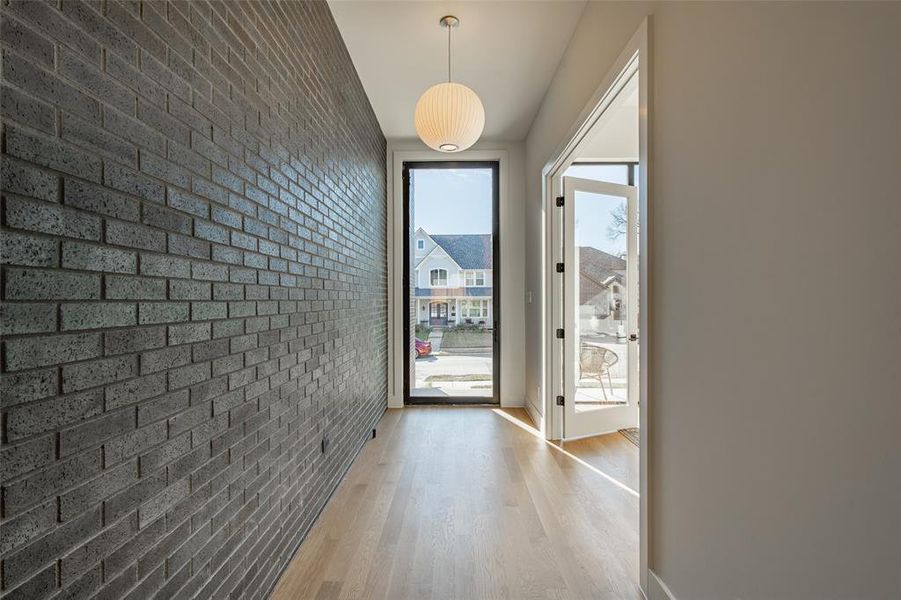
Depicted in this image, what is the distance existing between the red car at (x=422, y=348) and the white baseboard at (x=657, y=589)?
3.25 metres

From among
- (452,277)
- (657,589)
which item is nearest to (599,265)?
(452,277)

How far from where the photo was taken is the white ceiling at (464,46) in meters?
2.45

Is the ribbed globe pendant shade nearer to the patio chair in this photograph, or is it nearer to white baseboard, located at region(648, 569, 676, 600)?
the patio chair

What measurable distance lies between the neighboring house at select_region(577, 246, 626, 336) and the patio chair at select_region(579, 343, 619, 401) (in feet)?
0.49

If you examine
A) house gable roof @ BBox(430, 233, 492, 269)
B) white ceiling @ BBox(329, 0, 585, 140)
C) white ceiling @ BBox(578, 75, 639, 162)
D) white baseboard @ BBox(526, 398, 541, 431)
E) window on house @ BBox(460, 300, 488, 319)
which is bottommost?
white baseboard @ BBox(526, 398, 541, 431)

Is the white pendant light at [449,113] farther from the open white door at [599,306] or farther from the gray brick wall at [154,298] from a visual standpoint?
the open white door at [599,306]

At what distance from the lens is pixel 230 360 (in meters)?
1.38

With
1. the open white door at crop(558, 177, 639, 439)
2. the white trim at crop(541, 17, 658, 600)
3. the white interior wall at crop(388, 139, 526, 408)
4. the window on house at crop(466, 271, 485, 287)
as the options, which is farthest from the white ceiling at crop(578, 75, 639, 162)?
the window on house at crop(466, 271, 485, 287)

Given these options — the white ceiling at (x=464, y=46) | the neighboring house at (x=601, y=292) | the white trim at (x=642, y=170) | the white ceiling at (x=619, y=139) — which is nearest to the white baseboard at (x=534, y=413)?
the neighboring house at (x=601, y=292)

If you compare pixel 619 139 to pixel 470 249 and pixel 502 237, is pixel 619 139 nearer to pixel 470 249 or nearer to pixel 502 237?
pixel 502 237

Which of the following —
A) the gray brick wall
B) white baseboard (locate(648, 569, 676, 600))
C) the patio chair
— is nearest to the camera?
the gray brick wall

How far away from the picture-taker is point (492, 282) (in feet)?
15.1

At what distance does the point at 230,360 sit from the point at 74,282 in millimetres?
617

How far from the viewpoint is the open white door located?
3479 millimetres
